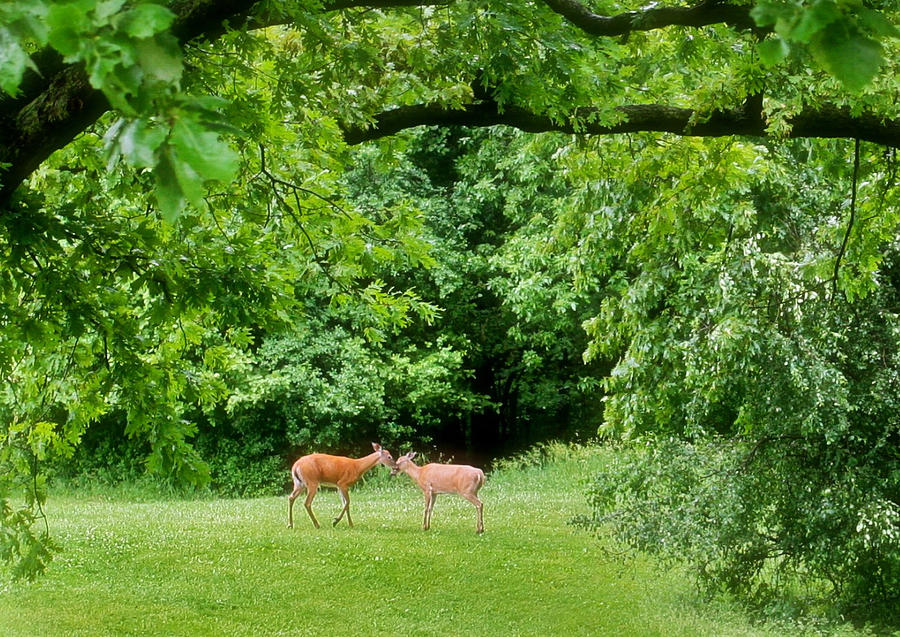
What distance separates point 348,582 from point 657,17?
7.35m

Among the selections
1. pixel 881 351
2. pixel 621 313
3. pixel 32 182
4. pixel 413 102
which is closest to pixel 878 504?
pixel 881 351

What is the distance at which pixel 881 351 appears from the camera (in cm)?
825

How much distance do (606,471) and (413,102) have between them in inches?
185

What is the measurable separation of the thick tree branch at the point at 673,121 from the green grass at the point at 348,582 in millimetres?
4195

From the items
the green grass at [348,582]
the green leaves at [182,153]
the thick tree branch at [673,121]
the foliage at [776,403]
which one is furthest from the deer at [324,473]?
the green leaves at [182,153]

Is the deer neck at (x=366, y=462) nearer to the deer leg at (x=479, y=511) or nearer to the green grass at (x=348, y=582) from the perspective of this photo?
the green grass at (x=348, y=582)

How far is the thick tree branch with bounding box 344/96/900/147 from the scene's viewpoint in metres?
5.87

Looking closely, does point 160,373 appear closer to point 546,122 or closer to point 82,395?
point 82,395

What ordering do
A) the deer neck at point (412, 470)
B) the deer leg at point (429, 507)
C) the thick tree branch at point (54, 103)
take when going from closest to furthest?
the thick tree branch at point (54, 103)
the deer leg at point (429, 507)
the deer neck at point (412, 470)

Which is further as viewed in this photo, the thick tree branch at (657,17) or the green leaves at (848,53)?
the thick tree branch at (657,17)

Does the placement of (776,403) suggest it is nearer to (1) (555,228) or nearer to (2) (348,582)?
(1) (555,228)

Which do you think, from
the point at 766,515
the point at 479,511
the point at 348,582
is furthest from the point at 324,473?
the point at 766,515

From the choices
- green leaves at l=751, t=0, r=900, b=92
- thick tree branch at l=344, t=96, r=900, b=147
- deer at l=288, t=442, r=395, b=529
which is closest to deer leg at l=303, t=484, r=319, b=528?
deer at l=288, t=442, r=395, b=529

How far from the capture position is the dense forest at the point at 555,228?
146 inches
